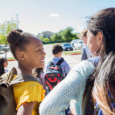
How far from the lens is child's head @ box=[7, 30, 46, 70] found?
4.22ft

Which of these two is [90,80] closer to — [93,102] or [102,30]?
[93,102]

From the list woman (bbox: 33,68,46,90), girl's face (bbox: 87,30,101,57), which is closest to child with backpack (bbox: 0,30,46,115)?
girl's face (bbox: 87,30,101,57)

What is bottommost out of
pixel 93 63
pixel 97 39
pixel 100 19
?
pixel 93 63

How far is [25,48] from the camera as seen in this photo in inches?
51.3

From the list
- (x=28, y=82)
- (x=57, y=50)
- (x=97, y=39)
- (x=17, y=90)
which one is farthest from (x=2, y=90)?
(x=57, y=50)

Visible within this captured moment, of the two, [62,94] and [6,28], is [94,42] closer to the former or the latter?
[62,94]

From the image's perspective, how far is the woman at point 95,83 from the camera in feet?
2.55

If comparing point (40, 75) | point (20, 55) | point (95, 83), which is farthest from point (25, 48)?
point (40, 75)

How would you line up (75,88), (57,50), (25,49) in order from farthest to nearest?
(57,50), (25,49), (75,88)

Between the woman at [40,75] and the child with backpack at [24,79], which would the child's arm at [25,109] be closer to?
the child with backpack at [24,79]

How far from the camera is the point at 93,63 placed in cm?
91

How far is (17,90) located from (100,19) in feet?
3.28

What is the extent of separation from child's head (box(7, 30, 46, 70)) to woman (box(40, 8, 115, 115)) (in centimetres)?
63

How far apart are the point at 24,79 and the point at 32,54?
1.09 feet
